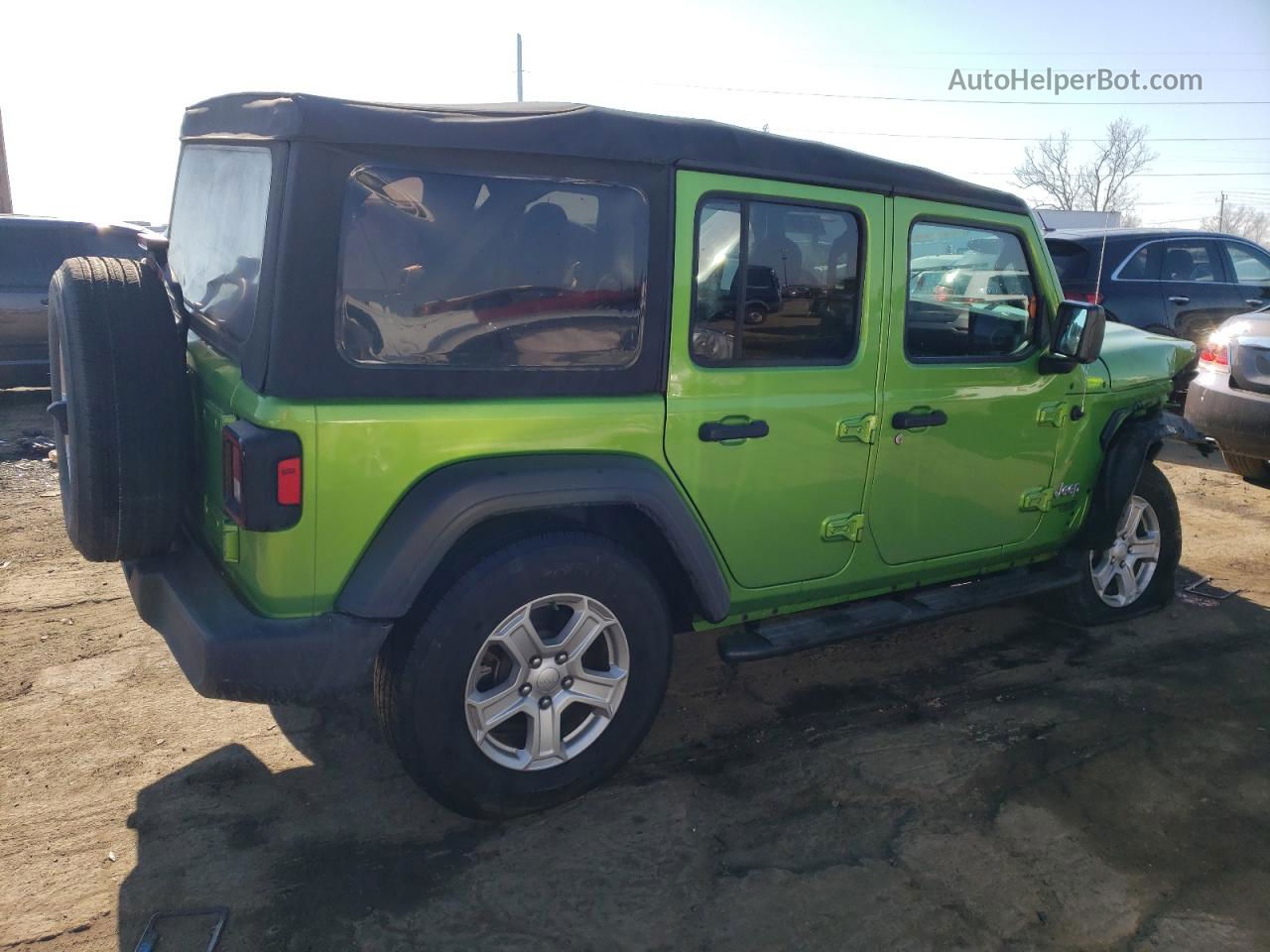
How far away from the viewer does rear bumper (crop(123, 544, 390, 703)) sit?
2.53 m

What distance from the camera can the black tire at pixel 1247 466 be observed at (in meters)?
7.27

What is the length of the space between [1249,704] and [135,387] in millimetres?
4172

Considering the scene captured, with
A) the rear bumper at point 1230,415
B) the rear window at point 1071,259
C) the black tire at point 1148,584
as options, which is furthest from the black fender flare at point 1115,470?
the rear window at point 1071,259

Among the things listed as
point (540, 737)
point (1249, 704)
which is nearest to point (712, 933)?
point (540, 737)

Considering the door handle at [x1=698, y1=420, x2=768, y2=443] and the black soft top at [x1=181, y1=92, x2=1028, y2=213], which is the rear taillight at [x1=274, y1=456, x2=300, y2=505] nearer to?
the black soft top at [x1=181, y1=92, x2=1028, y2=213]

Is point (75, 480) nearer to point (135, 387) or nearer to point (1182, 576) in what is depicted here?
point (135, 387)

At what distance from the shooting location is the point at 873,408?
3.48m

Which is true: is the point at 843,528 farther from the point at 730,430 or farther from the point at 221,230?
the point at 221,230

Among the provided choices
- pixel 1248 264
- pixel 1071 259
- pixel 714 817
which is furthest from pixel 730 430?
pixel 1248 264

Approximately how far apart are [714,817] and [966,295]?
2.19m

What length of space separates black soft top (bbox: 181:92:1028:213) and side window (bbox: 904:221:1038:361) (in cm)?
24

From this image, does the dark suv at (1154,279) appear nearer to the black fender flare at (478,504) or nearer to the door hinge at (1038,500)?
the door hinge at (1038,500)

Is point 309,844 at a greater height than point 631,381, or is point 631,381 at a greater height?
point 631,381

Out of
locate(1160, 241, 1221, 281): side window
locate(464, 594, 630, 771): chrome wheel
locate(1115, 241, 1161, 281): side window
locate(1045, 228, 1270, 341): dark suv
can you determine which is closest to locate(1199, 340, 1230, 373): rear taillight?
locate(1045, 228, 1270, 341): dark suv
